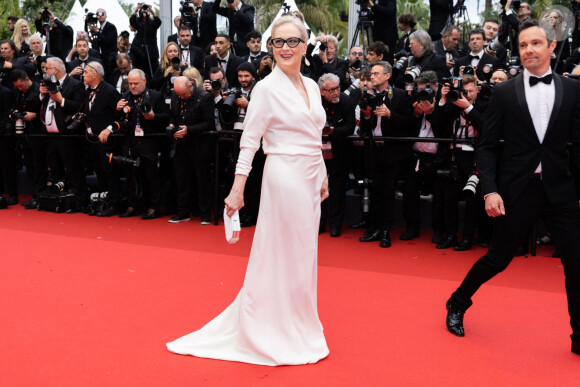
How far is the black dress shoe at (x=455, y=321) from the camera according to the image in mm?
3827

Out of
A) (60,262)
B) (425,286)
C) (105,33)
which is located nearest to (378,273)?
(425,286)

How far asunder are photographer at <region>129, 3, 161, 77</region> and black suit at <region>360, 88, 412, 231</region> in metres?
4.85

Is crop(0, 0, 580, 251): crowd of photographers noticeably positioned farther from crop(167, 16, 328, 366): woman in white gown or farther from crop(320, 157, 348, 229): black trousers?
crop(167, 16, 328, 366): woman in white gown

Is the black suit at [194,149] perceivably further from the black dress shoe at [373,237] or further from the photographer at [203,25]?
the photographer at [203,25]

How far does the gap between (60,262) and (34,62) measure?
5824 mm

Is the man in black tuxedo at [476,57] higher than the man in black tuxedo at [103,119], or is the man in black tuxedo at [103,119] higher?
the man in black tuxedo at [476,57]

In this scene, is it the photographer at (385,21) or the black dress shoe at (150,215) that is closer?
the black dress shoe at (150,215)

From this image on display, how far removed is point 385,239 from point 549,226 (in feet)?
10.00

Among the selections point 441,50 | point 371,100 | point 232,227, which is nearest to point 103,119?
point 371,100

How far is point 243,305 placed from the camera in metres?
3.42

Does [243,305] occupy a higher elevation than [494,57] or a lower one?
lower

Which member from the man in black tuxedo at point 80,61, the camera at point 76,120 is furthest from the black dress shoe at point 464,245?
the man in black tuxedo at point 80,61

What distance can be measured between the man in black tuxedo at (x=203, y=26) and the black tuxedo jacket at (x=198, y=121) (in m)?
2.77

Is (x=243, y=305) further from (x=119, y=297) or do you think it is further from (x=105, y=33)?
(x=105, y=33)
